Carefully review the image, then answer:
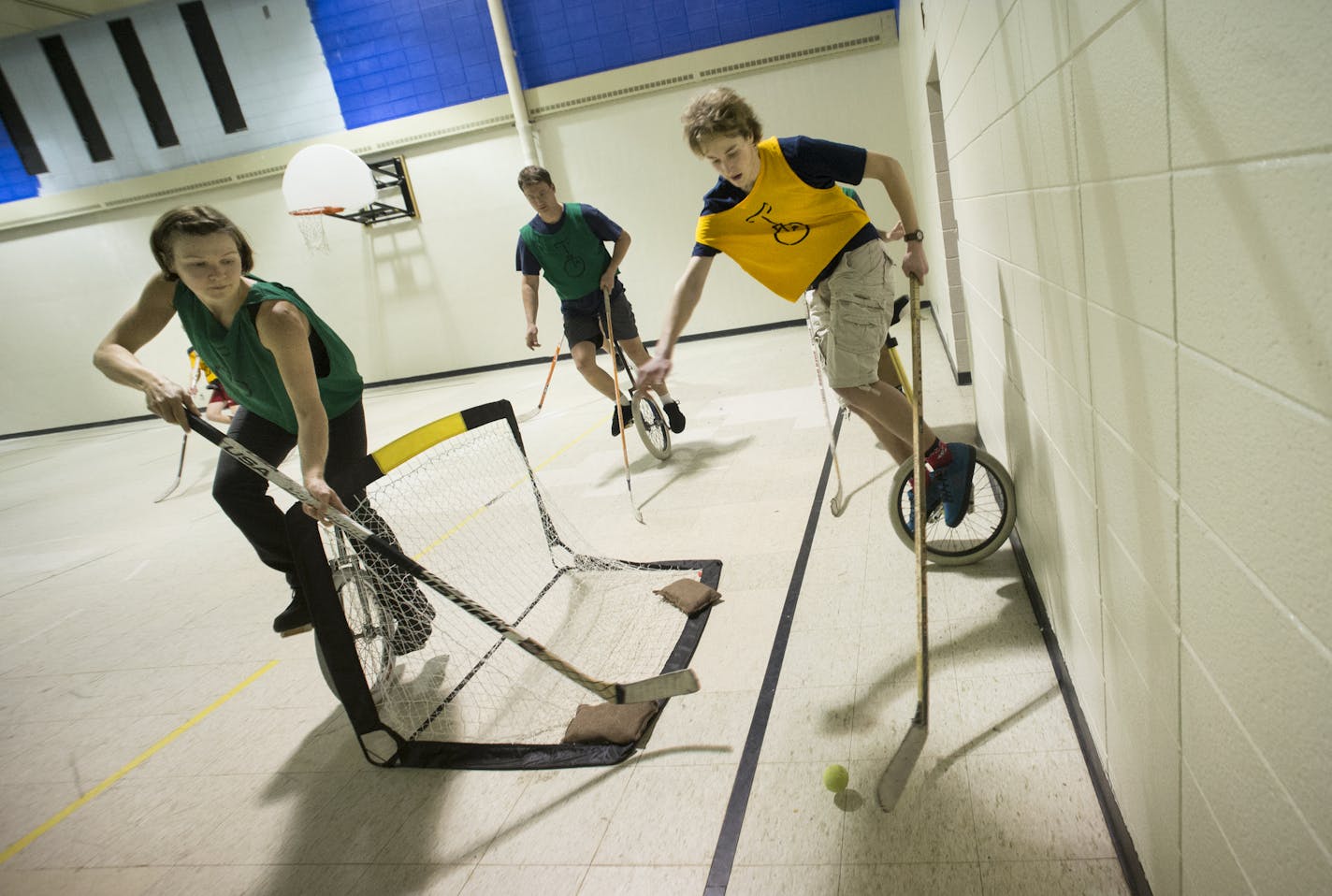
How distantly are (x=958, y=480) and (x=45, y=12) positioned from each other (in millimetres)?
10712

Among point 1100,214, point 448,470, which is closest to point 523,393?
point 448,470

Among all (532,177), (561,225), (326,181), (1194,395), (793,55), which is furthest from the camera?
(326,181)

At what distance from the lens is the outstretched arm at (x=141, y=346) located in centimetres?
167

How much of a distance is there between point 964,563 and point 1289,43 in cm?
182

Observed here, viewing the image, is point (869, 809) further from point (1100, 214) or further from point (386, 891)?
point (1100, 214)

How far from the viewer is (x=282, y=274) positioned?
8.83 m

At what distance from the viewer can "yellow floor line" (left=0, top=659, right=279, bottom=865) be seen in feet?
5.70

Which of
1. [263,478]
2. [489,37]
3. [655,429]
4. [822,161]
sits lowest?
[655,429]

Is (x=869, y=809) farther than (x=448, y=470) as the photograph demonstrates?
No

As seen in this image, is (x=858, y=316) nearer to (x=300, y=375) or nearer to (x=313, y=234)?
(x=300, y=375)

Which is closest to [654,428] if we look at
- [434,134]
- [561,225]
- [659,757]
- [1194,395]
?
[561,225]

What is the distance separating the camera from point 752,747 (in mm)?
1525

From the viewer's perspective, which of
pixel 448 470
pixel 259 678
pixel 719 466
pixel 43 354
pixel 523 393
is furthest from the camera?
pixel 43 354

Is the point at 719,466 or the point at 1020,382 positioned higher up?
the point at 1020,382
